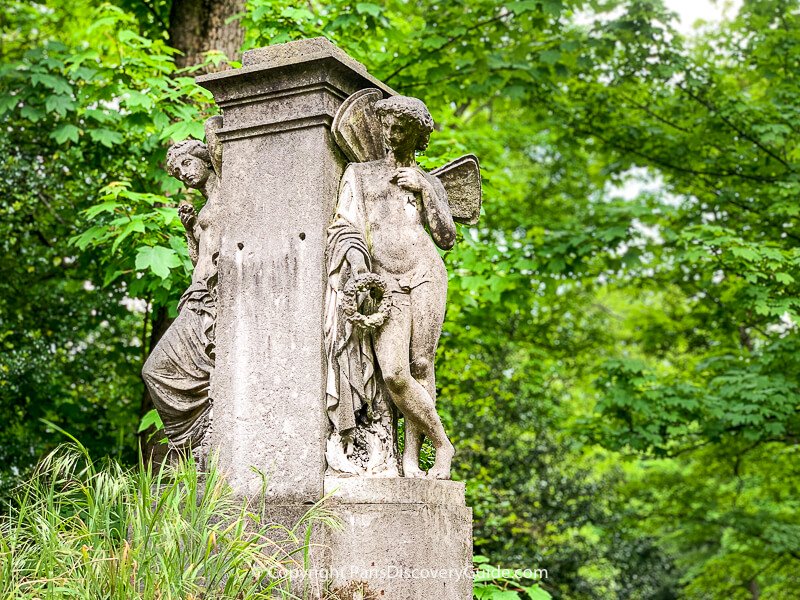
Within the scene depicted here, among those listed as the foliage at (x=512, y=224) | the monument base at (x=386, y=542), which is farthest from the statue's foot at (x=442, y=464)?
the foliage at (x=512, y=224)

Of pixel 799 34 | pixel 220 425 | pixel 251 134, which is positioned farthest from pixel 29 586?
pixel 799 34

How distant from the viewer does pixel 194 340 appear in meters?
5.26

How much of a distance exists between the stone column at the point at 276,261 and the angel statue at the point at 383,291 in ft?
0.33

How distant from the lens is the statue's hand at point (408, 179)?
4.99m

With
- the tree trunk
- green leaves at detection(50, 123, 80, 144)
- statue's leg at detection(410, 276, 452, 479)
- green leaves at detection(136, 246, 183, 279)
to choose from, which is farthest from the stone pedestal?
the tree trunk

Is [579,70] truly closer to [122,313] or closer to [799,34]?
[799,34]

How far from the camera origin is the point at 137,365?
1095 centimetres

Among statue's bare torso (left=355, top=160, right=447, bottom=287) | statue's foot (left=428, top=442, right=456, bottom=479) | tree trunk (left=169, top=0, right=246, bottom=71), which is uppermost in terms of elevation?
tree trunk (left=169, top=0, right=246, bottom=71)

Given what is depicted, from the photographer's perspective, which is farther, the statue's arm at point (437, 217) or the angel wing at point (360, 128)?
the statue's arm at point (437, 217)

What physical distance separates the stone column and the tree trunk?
13.8 feet

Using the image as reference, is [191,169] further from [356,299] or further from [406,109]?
[356,299]

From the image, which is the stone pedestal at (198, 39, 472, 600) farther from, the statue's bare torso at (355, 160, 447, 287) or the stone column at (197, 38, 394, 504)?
the statue's bare torso at (355, 160, 447, 287)

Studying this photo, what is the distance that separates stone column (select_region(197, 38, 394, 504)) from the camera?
468 cm

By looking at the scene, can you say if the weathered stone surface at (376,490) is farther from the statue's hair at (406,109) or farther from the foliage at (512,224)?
the foliage at (512,224)
